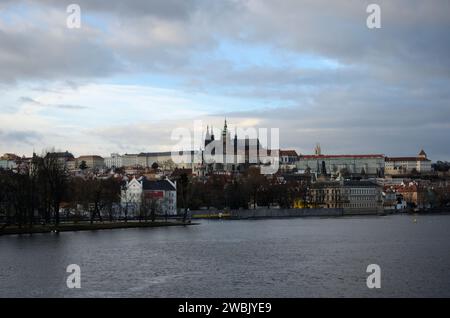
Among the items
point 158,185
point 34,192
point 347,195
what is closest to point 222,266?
point 34,192

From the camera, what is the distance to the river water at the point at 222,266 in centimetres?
3412

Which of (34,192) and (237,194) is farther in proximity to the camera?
(237,194)

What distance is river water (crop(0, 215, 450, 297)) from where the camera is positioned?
1344 inches

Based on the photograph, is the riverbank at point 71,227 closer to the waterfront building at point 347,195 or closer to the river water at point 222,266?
the river water at point 222,266

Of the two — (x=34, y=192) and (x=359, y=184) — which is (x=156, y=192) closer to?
(x=34, y=192)

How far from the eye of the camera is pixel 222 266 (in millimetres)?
43688

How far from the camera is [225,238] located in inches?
2746

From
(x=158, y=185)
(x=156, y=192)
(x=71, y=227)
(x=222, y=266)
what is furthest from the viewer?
(x=158, y=185)

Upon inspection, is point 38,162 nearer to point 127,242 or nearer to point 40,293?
point 127,242

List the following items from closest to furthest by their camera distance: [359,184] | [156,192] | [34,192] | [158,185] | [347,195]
Result: [34,192]
[156,192]
[158,185]
[347,195]
[359,184]

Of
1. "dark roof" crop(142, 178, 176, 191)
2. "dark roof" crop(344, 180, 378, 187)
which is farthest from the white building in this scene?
"dark roof" crop(344, 180, 378, 187)

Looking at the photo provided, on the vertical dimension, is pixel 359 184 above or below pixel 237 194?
above

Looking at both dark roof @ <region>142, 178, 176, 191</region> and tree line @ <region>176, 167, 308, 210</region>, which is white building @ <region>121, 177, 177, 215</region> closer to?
dark roof @ <region>142, 178, 176, 191</region>

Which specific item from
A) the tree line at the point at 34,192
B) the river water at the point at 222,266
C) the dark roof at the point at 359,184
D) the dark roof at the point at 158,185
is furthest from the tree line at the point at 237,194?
the river water at the point at 222,266
